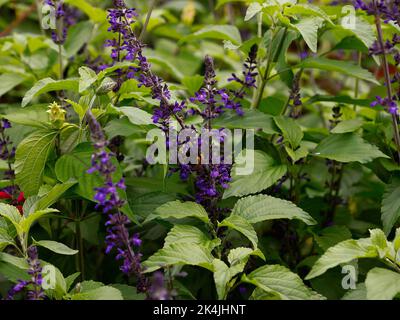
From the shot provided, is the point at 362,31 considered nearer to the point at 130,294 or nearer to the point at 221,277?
the point at 221,277

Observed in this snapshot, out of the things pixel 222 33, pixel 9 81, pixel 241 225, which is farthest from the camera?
pixel 9 81

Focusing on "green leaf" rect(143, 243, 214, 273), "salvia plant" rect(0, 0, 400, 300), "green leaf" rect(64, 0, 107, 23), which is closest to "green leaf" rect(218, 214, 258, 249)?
"salvia plant" rect(0, 0, 400, 300)

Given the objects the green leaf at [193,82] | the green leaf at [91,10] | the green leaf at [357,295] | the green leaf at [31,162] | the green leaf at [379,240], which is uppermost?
the green leaf at [91,10]

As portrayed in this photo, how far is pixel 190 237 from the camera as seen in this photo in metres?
1.70

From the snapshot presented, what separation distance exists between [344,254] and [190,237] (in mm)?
426

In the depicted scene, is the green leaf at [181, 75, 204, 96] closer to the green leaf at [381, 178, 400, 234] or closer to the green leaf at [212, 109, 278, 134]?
the green leaf at [212, 109, 278, 134]

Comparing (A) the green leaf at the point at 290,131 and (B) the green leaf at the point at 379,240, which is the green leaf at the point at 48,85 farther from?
(B) the green leaf at the point at 379,240

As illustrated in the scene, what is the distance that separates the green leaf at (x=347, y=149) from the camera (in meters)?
1.95

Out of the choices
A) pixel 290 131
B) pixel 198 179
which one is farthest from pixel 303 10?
pixel 198 179

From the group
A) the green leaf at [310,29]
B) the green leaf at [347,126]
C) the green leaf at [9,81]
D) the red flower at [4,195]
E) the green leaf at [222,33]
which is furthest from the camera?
the green leaf at [9,81]

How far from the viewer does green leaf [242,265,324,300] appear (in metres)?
1.56

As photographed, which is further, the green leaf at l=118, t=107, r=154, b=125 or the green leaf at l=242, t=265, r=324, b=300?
the green leaf at l=118, t=107, r=154, b=125

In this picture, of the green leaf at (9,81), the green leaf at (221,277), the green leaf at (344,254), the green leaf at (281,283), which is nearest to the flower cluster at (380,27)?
the green leaf at (344,254)
